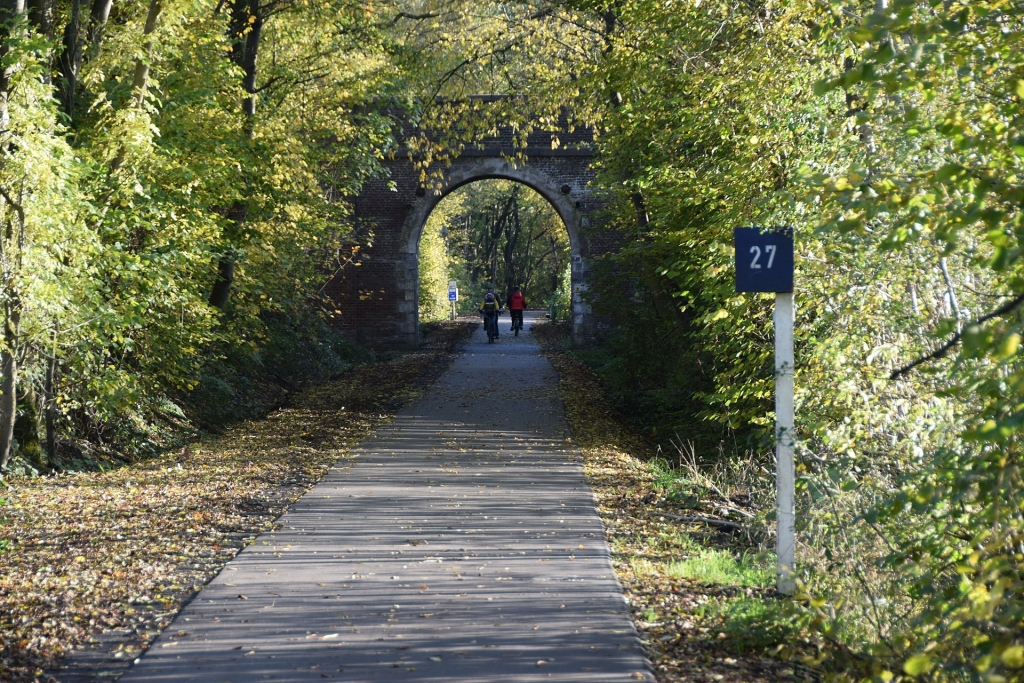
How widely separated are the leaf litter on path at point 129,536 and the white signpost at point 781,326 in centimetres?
330

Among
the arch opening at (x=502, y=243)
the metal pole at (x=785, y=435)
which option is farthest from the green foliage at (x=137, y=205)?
the arch opening at (x=502, y=243)

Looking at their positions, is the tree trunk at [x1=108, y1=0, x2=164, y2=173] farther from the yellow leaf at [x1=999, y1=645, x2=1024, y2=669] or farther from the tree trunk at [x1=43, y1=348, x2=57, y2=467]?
the yellow leaf at [x1=999, y1=645, x2=1024, y2=669]

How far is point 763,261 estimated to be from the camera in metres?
6.78

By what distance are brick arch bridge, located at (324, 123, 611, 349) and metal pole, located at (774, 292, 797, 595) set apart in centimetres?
2505

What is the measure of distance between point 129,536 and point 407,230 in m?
24.8

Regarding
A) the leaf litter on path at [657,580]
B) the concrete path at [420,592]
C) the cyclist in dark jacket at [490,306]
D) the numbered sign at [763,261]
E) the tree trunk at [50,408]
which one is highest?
the numbered sign at [763,261]

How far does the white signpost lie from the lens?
6742mm

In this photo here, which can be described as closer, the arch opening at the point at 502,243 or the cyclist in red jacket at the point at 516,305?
the cyclist in red jacket at the point at 516,305

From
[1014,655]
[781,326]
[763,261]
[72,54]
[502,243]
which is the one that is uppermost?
[502,243]

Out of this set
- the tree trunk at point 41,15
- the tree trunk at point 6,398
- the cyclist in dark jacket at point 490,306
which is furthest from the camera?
the cyclist in dark jacket at point 490,306

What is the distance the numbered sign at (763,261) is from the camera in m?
6.74

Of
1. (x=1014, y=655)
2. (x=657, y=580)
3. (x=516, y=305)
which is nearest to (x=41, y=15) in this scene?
(x=657, y=580)

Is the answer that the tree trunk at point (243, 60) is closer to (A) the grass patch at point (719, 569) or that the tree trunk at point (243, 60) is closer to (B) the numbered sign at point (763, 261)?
(A) the grass patch at point (719, 569)

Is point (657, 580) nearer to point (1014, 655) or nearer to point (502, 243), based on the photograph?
point (1014, 655)
